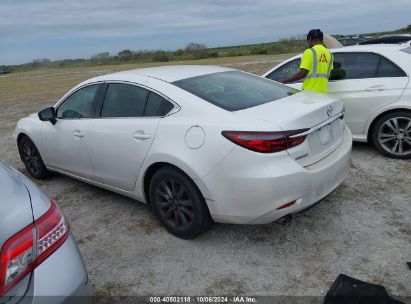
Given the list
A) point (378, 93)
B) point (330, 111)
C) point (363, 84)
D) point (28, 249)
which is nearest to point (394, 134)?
point (378, 93)

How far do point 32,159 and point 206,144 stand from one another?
3.45 meters

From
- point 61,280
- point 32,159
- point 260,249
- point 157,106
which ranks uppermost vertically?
point 157,106

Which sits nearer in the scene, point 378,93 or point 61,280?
point 61,280

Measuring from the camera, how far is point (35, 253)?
2.03 metres

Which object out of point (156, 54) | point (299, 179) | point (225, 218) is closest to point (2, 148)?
point (225, 218)

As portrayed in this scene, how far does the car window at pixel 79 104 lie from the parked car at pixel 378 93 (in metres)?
3.37

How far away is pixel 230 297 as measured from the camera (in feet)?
9.68

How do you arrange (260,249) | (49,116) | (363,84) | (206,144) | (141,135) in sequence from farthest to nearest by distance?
(363,84) → (49,116) → (141,135) → (260,249) → (206,144)

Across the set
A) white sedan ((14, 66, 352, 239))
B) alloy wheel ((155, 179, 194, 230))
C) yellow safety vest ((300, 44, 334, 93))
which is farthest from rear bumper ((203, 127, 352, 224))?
yellow safety vest ((300, 44, 334, 93))

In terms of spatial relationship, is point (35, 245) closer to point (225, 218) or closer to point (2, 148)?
point (225, 218)

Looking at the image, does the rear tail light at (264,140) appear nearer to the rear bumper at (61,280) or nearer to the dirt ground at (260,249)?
the dirt ground at (260,249)

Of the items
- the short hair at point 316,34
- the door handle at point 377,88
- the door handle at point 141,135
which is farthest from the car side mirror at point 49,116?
the door handle at point 377,88

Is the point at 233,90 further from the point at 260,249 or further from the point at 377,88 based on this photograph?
the point at 377,88

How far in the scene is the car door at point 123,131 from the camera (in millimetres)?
3811
